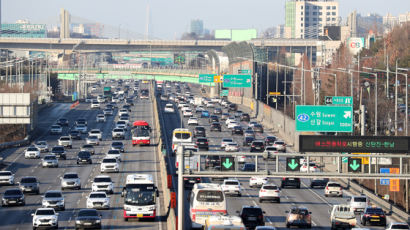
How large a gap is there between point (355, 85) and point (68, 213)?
Answer: 8107 cm

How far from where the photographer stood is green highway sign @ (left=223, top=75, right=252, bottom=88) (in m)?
127

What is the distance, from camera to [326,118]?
58.6 metres

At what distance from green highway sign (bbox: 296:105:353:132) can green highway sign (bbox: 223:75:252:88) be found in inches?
2652

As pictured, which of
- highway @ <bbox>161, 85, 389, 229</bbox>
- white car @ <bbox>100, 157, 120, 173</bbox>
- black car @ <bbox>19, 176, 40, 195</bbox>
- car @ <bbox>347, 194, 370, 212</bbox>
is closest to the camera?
highway @ <bbox>161, 85, 389, 229</bbox>

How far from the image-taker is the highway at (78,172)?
45.1 meters

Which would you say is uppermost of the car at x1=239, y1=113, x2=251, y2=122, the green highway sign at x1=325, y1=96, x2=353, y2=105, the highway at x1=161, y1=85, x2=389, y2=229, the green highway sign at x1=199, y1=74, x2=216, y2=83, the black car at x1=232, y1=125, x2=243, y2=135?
the green highway sign at x1=199, y1=74, x2=216, y2=83

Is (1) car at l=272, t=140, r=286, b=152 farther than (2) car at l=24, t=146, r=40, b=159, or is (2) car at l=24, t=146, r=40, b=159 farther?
(1) car at l=272, t=140, r=286, b=152

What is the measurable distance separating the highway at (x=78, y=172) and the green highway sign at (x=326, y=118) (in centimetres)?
1316

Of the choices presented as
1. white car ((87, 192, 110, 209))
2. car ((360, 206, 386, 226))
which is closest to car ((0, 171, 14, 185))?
white car ((87, 192, 110, 209))

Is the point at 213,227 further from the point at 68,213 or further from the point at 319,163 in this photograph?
the point at 319,163

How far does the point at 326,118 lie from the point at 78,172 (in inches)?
878

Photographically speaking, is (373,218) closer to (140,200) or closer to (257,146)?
(140,200)

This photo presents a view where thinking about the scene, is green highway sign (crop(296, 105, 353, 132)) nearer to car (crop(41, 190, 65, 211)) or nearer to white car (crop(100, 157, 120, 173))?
white car (crop(100, 157, 120, 173))

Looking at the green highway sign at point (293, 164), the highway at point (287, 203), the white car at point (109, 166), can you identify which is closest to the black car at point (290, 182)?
the highway at point (287, 203)
